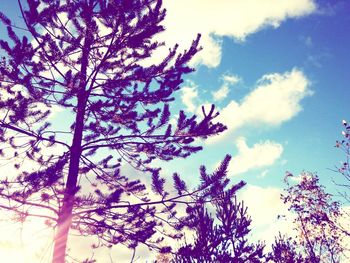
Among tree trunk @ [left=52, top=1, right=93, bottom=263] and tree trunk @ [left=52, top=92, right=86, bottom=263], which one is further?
tree trunk @ [left=52, top=1, right=93, bottom=263]

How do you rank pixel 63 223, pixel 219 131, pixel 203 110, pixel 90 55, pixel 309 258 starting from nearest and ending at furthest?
pixel 63 223, pixel 203 110, pixel 219 131, pixel 90 55, pixel 309 258

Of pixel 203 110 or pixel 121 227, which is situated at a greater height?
pixel 203 110

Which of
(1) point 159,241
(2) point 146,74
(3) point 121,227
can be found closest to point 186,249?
(1) point 159,241

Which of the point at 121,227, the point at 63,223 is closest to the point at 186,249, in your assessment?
the point at 121,227

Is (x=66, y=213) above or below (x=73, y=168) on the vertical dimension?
below

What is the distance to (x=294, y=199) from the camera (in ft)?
54.6

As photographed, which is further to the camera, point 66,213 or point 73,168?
point 73,168

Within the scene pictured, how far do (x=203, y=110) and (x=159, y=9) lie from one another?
112 inches

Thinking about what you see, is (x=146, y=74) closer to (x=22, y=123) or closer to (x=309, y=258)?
(x=22, y=123)

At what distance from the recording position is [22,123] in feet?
21.5

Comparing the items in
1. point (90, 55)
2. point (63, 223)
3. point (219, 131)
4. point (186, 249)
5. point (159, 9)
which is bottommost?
point (186, 249)

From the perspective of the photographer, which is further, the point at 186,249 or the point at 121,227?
the point at 121,227

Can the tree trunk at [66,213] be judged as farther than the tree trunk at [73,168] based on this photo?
No

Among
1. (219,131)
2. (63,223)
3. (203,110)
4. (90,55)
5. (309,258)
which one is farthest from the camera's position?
(309,258)
